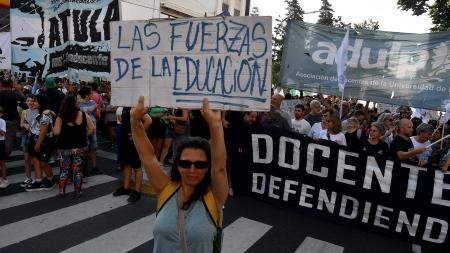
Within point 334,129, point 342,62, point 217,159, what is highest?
point 342,62

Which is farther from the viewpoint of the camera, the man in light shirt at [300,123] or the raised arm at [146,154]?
the man in light shirt at [300,123]

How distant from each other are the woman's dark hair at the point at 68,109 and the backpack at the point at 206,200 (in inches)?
175

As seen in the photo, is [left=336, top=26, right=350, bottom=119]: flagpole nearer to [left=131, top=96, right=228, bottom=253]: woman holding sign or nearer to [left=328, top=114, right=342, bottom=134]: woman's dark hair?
[left=328, top=114, right=342, bottom=134]: woman's dark hair

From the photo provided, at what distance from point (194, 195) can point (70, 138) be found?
4.72 meters

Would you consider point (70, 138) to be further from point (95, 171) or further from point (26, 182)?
point (95, 171)

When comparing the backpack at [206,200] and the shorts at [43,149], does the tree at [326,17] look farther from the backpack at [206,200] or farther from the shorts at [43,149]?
the backpack at [206,200]

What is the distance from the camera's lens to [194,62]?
269cm

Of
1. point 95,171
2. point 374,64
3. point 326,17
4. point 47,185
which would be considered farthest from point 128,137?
point 326,17

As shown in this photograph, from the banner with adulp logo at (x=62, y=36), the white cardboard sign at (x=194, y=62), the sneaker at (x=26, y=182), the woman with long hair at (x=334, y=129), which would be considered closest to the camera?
the white cardboard sign at (x=194, y=62)

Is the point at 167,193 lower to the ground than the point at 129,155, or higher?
higher

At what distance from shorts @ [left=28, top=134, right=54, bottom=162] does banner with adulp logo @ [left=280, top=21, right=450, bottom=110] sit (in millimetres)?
4881

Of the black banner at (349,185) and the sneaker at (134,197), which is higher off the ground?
the black banner at (349,185)

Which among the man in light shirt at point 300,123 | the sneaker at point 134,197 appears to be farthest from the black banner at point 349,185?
the sneaker at point 134,197

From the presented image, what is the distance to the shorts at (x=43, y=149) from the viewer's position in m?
6.52
